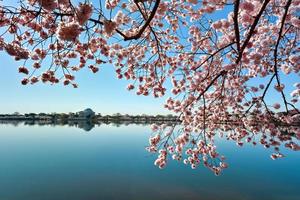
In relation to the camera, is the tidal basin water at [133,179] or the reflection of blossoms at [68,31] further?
the tidal basin water at [133,179]

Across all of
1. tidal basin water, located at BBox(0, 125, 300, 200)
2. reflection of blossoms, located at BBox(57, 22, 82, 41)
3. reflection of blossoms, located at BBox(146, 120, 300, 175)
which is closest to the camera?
reflection of blossoms, located at BBox(57, 22, 82, 41)

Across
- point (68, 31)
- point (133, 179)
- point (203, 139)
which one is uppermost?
point (68, 31)

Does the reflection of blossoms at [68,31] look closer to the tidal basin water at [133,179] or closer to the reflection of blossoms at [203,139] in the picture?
the reflection of blossoms at [203,139]

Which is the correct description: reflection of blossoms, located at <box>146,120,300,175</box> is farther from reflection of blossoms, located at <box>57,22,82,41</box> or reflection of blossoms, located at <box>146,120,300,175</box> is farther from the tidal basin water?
the tidal basin water

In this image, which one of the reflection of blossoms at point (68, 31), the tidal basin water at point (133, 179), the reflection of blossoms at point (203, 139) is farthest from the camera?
the tidal basin water at point (133, 179)

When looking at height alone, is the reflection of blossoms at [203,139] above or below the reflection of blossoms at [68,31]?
below

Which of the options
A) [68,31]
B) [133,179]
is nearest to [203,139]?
[68,31]

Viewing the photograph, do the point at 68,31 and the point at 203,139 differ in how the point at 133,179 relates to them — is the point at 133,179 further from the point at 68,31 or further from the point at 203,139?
the point at 68,31

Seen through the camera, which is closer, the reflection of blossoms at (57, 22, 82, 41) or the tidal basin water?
the reflection of blossoms at (57, 22, 82, 41)

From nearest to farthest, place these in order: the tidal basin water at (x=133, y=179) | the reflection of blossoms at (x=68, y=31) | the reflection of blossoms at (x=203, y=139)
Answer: the reflection of blossoms at (x=68, y=31), the reflection of blossoms at (x=203, y=139), the tidal basin water at (x=133, y=179)

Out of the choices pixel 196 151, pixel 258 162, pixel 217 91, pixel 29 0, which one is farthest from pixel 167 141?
pixel 258 162

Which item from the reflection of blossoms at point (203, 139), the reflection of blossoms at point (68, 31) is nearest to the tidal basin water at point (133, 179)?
the reflection of blossoms at point (203, 139)

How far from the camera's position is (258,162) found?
50.9ft

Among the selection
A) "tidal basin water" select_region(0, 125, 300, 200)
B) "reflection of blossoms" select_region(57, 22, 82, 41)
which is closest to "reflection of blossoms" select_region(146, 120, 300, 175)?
"reflection of blossoms" select_region(57, 22, 82, 41)
